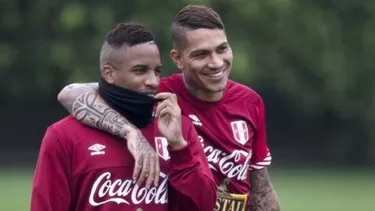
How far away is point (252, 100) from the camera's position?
566cm

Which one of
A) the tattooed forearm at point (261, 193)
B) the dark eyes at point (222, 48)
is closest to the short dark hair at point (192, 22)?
the dark eyes at point (222, 48)

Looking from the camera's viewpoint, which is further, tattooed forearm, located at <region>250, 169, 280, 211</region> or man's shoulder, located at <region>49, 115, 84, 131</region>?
tattooed forearm, located at <region>250, 169, 280, 211</region>

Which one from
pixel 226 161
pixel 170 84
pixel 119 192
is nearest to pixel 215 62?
pixel 170 84

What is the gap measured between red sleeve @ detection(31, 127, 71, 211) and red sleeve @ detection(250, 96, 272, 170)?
1456 mm

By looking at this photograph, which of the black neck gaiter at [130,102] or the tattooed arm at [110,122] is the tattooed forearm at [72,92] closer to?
the tattooed arm at [110,122]

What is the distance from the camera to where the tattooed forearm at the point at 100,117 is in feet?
15.1

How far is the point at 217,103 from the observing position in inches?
217

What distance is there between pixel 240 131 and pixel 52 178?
1365 millimetres

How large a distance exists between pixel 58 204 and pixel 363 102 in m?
24.3

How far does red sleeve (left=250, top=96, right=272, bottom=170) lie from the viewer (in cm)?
563

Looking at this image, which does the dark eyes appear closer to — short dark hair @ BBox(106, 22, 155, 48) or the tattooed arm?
short dark hair @ BBox(106, 22, 155, 48)

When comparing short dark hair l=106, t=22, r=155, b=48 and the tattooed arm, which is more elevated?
short dark hair l=106, t=22, r=155, b=48

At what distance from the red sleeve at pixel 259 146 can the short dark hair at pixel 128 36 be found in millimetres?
1093

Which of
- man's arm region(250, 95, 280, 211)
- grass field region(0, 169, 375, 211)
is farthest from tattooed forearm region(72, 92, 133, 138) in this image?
grass field region(0, 169, 375, 211)
